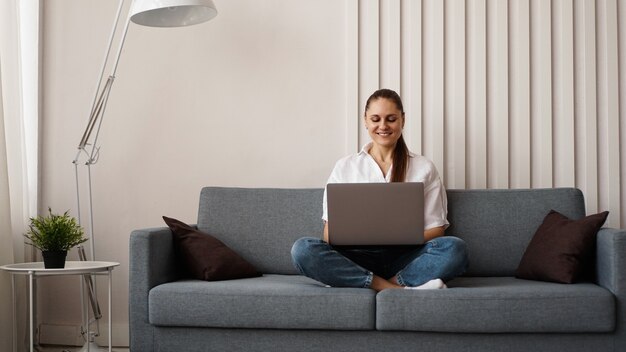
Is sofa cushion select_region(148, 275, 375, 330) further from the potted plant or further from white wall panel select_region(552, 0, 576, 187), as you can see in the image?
white wall panel select_region(552, 0, 576, 187)

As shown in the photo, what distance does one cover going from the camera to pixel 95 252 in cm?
435

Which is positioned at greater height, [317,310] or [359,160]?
[359,160]

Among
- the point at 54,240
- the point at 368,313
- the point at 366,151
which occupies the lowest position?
the point at 368,313

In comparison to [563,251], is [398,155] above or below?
above

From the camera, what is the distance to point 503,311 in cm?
300

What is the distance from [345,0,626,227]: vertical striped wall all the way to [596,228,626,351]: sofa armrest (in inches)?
37.6

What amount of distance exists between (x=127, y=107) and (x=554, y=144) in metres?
2.18

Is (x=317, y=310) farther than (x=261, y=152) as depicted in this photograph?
No

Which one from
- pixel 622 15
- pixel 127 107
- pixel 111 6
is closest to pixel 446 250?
pixel 622 15

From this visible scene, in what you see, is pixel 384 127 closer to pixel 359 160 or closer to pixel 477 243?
pixel 359 160

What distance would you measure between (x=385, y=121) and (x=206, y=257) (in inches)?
38.1

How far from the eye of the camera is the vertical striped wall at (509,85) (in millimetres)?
4031

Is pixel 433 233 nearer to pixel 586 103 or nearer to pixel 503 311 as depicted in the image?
pixel 503 311

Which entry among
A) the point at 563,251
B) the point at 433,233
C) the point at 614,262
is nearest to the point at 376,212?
the point at 433,233
